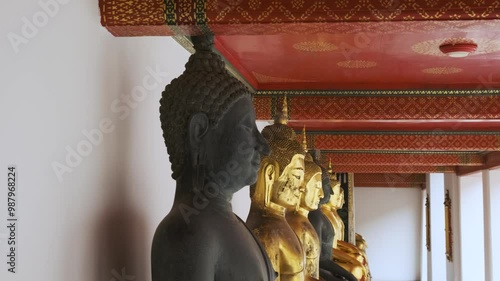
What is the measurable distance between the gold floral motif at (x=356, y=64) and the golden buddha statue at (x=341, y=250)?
5.43ft

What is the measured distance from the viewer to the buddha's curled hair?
2332 mm

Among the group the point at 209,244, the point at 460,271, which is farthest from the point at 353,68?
the point at 460,271

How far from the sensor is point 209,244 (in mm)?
2207

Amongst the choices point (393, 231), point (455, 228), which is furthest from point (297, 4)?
point (393, 231)

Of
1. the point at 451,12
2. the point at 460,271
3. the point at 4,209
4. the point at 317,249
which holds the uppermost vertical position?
the point at 451,12

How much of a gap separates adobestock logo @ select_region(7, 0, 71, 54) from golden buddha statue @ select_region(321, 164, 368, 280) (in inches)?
164

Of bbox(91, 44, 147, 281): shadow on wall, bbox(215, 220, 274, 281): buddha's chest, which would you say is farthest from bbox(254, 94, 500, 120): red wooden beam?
bbox(215, 220, 274, 281): buddha's chest

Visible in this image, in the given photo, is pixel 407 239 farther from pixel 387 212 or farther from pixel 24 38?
pixel 24 38

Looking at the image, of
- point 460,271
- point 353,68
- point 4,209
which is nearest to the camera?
point 4,209

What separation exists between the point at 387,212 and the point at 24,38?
2027 centimetres

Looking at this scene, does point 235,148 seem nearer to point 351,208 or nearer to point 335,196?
A: point 335,196

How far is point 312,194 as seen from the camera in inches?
166

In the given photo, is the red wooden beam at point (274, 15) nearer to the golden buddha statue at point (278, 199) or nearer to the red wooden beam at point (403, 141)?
the golden buddha statue at point (278, 199)

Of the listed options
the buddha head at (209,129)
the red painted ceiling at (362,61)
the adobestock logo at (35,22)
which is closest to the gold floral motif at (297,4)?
the buddha head at (209,129)
